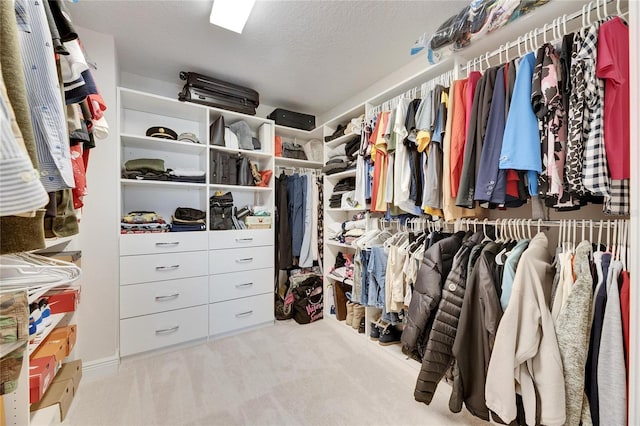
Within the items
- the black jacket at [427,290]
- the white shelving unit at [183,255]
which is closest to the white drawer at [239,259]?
the white shelving unit at [183,255]

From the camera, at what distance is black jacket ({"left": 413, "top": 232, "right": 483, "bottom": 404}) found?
1294 millimetres

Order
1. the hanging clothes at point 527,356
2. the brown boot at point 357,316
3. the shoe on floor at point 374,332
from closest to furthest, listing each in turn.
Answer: the hanging clothes at point 527,356 < the shoe on floor at point 374,332 < the brown boot at point 357,316

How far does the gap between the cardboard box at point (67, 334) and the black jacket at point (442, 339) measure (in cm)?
193

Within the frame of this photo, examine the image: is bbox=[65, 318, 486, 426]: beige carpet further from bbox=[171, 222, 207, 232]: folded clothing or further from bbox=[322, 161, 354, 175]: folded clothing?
bbox=[322, 161, 354, 175]: folded clothing

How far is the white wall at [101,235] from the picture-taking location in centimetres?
178

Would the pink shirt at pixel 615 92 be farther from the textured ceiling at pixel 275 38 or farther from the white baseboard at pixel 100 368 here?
the white baseboard at pixel 100 368

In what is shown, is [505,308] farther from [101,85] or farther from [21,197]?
[101,85]

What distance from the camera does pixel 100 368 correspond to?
1.79 meters

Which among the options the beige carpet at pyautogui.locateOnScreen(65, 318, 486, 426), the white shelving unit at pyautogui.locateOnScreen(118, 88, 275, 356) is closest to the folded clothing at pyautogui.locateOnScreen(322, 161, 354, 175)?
the white shelving unit at pyautogui.locateOnScreen(118, 88, 275, 356)

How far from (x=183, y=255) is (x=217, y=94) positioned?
4.65ft

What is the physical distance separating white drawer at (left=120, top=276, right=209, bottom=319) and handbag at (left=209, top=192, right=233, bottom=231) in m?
0.46

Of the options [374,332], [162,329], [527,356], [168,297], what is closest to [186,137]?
[168,297]

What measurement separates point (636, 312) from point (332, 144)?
2338mm

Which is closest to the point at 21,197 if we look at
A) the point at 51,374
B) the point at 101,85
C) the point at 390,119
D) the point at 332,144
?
the point at 51,374
